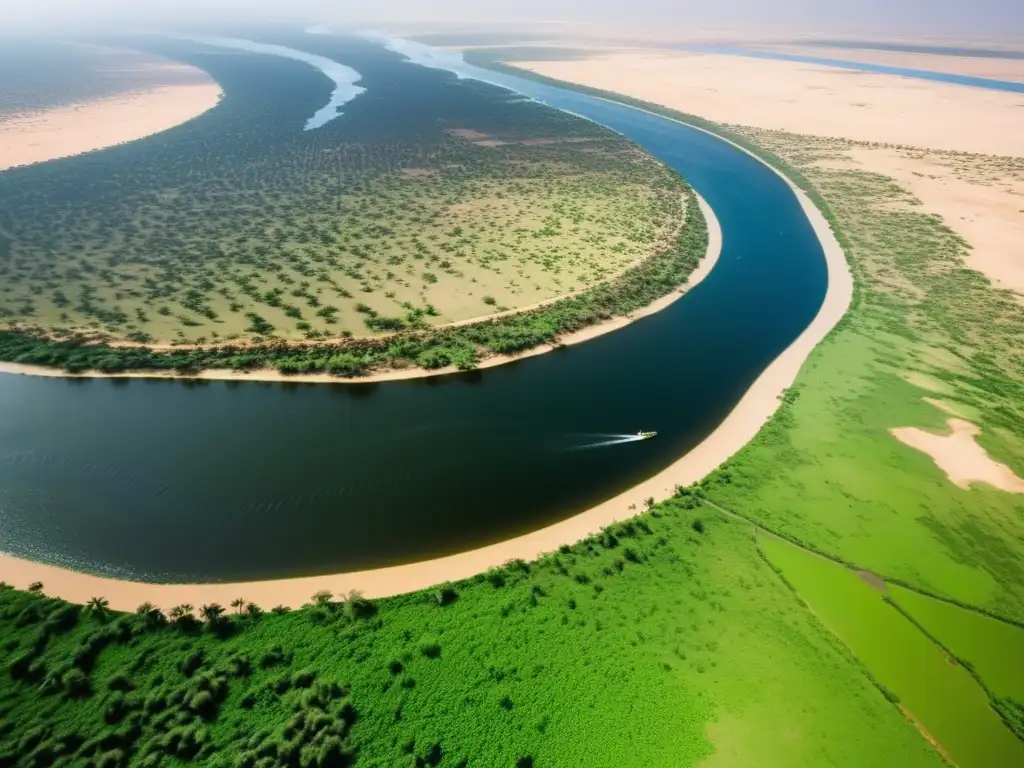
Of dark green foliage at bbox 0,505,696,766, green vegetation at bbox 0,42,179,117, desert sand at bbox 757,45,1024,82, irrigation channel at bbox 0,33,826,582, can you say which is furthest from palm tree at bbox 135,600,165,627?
desert sand at bbox 757,45,1024,82

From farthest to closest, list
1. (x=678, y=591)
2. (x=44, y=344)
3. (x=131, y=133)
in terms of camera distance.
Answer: (x=131, y=133)
(x=44, y=344)
(x=678, y=591)

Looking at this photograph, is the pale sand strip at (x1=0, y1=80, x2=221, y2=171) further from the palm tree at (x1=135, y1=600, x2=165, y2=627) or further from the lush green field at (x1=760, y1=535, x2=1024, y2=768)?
the lush green field at (x1=760, y1=535, x2=1024, y2=768)

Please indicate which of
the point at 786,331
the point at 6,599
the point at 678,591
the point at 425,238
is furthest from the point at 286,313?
the point at 786,331

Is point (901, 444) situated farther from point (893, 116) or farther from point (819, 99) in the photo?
point (819, 99)

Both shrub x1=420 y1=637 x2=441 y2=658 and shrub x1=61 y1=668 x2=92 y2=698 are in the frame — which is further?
shrub x1=420 y1=637 x2=441 y2=658

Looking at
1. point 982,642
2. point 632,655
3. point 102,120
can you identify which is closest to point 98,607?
point 632,655

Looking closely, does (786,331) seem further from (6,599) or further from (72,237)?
(72,237)
